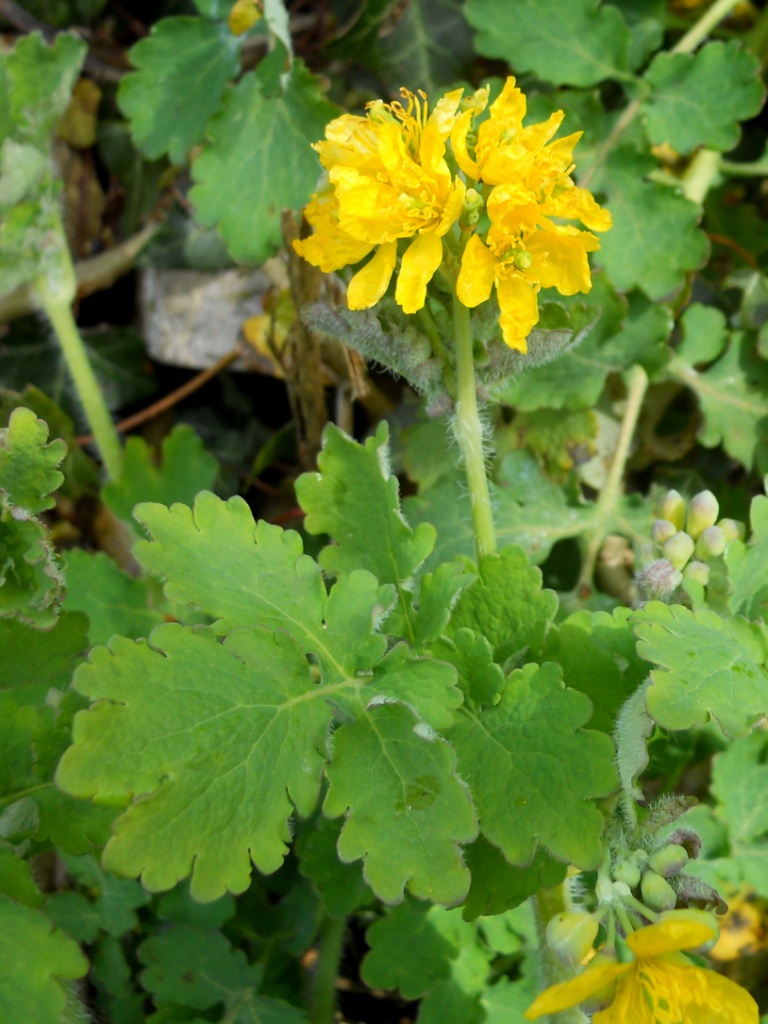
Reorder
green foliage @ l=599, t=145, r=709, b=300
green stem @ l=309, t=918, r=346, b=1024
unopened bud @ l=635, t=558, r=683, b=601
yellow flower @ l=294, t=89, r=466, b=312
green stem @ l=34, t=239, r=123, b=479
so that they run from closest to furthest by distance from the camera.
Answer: yellow flower @ l=294, t=89, r=466, b=312 → unopened bud @ l=635, t=558, r=683, b=601 → green stem @ l=309, t=918, r=346, b=1024 → green foliage @ l=599, t=145, r=709, b=300 → green stem @ l=34, t=239, r=123, b=479

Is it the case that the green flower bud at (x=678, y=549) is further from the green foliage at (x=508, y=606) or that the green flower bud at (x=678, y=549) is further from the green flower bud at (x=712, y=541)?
the green foliage at (x=508, y=606)

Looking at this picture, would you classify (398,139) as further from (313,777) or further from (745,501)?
(745,501)

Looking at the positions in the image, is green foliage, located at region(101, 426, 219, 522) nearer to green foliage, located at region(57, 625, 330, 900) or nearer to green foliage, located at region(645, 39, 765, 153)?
green foliage, located at region(57, 625, 330, 900)

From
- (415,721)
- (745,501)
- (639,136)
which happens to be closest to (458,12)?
(639,136)

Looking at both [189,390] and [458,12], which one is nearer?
[458,12]

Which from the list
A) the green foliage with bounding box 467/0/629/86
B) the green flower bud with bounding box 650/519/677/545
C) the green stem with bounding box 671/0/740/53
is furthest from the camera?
the green stem with bounding box 671/0/740/53

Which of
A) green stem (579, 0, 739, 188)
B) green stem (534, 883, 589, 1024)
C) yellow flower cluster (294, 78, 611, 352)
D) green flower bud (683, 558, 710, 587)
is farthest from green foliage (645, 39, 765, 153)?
green stem (534, 883, 589, 1024)

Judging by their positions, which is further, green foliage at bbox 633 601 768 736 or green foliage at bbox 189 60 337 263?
green foliage at bbox 189 60 337 263

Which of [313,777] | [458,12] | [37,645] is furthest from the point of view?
[458,12]

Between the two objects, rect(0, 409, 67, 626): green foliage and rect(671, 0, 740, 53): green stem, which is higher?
rect(671, 0, 740, 53): green stem
